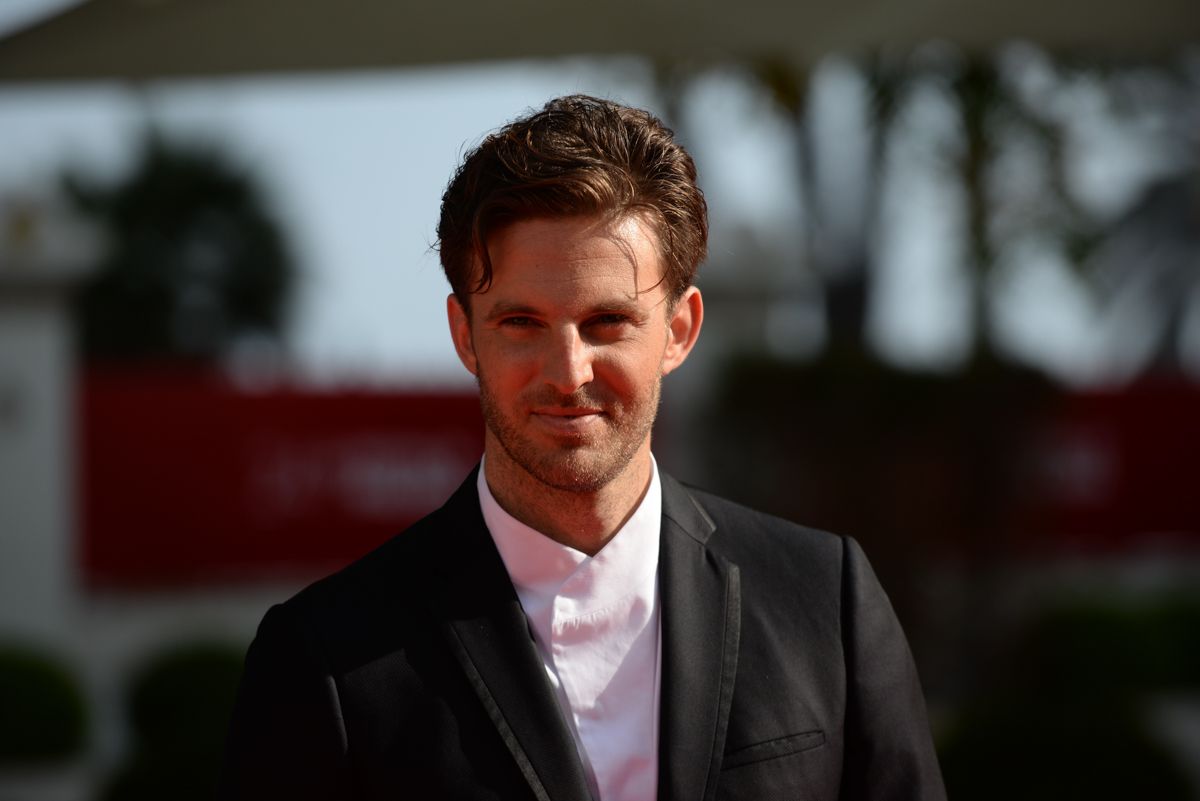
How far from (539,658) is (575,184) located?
502 mm

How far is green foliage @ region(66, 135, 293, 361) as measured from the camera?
2572 cm

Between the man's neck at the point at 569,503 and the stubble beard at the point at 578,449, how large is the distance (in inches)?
1.1

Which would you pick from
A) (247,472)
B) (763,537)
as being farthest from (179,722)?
(763,537)

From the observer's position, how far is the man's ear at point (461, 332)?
1795 millimetres

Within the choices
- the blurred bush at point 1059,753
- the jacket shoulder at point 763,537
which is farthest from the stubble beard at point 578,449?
the blurred bush at point 1059,753

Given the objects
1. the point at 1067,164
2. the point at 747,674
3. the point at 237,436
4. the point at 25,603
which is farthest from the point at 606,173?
the point at 1067,164

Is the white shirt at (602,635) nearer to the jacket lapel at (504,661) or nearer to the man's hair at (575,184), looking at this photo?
the jacket lapel at (504,661)

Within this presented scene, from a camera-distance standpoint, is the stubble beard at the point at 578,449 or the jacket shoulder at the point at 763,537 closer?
the stubble beard at the point at 578,449

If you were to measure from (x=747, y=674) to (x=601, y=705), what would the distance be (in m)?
0.17

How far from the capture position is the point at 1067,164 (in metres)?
11.6

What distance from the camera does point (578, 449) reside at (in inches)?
68.1

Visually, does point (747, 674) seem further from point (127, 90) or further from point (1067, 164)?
point (1067, 164)

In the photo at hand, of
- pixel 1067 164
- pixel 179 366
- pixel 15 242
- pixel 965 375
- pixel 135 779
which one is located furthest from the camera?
pixel 179 366

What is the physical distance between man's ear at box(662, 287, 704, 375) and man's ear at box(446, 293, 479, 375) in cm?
21
